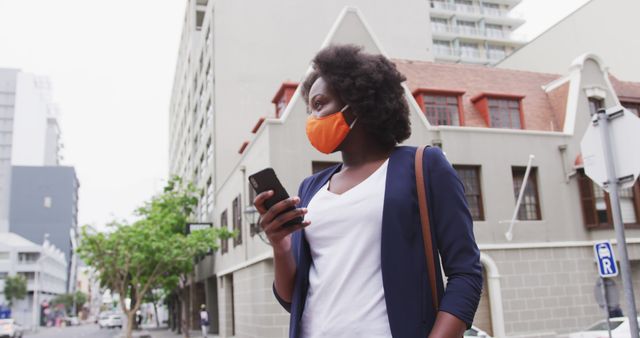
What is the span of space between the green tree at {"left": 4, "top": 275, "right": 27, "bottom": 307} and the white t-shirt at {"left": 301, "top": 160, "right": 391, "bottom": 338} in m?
82.1

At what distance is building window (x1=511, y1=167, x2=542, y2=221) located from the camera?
21736 millimetres

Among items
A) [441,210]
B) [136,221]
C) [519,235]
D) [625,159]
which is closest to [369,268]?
[441,210]

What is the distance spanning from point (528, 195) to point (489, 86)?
17.9ft

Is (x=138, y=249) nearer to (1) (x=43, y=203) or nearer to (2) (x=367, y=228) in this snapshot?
(2) (x=367, y=228)

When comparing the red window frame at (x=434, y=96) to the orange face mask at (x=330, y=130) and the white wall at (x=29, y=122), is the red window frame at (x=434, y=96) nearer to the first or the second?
the orange face mask at (x=330, y=130)

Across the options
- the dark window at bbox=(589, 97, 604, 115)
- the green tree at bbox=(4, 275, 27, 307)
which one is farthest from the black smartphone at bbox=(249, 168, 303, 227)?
the green tree at bbox=(4, 275, 27, 307)

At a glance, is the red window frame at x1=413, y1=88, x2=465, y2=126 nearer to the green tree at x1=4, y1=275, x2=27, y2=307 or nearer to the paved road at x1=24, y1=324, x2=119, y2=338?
the paved road at x1=24, y1=324, x2=119, y2=338

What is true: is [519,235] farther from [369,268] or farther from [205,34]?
[205,34]

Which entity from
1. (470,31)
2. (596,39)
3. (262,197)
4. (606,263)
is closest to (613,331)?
(606,263)

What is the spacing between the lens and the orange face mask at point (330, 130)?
7.99 feet

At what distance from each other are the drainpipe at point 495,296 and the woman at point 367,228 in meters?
18.9

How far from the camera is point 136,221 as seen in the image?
31.1m

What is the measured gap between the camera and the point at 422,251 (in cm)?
213

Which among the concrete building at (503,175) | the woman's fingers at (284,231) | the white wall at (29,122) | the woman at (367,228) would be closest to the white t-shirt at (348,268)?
the woman at (367,228)
